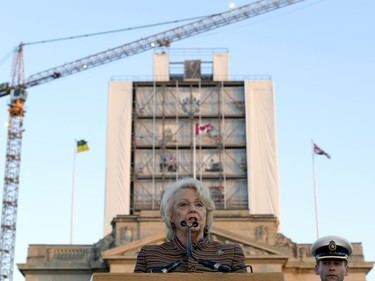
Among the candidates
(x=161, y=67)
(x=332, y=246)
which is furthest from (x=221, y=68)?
(x=332, y=246)

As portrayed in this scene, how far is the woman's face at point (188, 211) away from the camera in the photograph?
17.9 feet

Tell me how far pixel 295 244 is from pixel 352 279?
4.35m

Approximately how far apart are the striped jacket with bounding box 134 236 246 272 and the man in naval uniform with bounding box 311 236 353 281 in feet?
6.79

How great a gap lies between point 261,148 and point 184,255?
229 feet

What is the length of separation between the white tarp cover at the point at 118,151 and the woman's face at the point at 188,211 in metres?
65.4

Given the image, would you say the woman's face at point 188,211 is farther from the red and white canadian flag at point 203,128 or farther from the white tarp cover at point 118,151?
the red and white canadian flag at point 203,128

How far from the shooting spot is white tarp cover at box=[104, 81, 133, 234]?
71438 millimetres

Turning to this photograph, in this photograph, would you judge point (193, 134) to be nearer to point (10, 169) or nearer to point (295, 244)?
point (10, 169)

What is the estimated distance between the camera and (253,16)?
88.7m

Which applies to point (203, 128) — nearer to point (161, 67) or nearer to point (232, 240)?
point (161, 67)

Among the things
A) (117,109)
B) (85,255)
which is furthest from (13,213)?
(85,255)

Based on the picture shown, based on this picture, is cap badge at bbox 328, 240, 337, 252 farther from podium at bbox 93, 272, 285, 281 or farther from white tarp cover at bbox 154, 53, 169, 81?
white tarp cover at bbox 154, 53, 169, 81

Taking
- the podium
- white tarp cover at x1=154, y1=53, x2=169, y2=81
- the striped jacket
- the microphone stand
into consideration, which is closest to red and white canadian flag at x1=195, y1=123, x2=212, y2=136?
white tarp cover at x1=154, y1=53, x2=169, y2=81

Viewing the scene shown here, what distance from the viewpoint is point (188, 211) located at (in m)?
5.50
